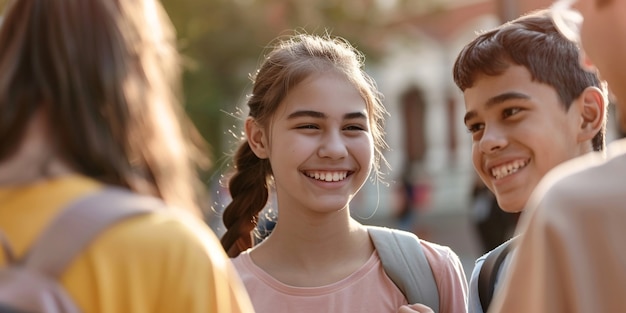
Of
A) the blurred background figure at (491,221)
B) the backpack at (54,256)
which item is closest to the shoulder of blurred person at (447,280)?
the backpack at (54,256)

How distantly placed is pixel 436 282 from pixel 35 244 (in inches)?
77.9

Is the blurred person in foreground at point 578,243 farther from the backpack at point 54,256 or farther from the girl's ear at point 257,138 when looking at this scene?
the girl's ear at point 257,138

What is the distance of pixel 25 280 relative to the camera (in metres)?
1.82

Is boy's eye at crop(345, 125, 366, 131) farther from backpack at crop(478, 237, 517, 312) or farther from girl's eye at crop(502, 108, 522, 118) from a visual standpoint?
backpack at crop(478, 237, 517, 312)

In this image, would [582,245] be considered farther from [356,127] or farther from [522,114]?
[356,127]

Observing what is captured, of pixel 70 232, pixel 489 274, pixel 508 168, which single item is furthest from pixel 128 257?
pixel 508 168

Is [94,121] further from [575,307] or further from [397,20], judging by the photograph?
[397,20]

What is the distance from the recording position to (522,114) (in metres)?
3.54

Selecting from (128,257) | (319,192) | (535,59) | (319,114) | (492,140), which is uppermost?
(535,59)

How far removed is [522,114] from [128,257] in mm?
1922

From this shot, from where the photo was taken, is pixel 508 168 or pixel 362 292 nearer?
pixel 508 168

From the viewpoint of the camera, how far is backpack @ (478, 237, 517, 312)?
3.41 m

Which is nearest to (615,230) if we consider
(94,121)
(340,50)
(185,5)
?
(94,121)

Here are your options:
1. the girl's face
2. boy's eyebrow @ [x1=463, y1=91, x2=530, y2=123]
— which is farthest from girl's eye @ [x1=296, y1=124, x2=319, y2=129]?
boy's eyebrow @ [x1=463, y1=91, x2=530, y2=123]
